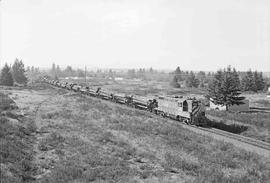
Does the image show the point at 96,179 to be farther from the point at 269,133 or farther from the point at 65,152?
the point at 269,133

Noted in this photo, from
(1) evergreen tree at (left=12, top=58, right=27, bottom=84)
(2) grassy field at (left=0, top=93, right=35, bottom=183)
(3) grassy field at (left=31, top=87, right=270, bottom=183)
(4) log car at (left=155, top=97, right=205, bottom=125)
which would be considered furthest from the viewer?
(1) evergreen tree at (left=12, top=58, right=27, bottom=84)

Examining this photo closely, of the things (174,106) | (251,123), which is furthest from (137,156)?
(251,123)

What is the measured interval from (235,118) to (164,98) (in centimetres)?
983

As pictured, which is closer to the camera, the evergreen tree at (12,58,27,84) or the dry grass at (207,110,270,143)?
the dry grass at (207,110,270,143)

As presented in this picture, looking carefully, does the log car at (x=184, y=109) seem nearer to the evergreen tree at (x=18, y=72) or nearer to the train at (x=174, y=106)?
the train at (x=174, y=106)

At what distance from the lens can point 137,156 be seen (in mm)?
18781

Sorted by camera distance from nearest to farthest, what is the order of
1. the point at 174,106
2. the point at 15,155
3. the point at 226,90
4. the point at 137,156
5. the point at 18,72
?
the point at 15,155 → the point at 137,156 → the point at 174,106 → the point at 226,90 → the point at 18,72

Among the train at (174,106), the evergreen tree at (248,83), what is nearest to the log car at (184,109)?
the train at (174,106)

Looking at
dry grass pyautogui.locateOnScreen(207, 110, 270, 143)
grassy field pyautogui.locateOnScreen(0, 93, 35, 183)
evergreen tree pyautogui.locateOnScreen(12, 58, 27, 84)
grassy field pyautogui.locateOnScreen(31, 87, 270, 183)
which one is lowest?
dry grass pyautogui.locateOnScreen(207, 110, 270, 143)

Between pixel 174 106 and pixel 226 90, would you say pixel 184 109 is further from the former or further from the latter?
pixel 226 90

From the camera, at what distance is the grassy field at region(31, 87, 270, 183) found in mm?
15000

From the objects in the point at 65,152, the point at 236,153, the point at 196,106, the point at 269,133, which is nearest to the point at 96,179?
the point at 65,152

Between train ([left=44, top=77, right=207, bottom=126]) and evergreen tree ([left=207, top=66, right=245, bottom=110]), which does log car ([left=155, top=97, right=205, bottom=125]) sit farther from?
evergreen tree ([left=207, top=66, right=245, bottom=110])

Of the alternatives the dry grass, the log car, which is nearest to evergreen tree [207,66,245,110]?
the dry grass
